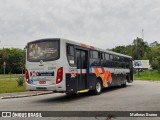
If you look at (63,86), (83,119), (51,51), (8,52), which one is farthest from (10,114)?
(8,52)

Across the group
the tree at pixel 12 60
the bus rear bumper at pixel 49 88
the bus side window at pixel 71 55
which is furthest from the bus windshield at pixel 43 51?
the tree at pixel 12 60

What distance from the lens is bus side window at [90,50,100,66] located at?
16.8m

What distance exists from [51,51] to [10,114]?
4703 mm

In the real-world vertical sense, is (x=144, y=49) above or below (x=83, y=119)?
above

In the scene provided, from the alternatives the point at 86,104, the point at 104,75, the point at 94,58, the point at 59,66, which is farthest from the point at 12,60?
the point at 86,104

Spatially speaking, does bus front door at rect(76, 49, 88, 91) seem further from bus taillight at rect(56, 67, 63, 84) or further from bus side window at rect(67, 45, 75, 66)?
bus taillight at rect(56, 67, 63, 84)

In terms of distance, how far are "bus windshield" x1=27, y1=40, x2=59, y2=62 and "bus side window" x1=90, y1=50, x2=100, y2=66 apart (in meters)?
3.53

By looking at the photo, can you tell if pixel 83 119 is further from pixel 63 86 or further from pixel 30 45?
pixel 30 45

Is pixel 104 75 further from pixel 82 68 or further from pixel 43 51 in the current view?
pixel 43 51

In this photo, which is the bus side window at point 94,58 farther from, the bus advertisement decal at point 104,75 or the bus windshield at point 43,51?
the bus windshield at point 43,51

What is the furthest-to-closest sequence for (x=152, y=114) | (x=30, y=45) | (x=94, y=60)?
(x=94, y=60)
(x=30, y=45)
(x=152, y=114)

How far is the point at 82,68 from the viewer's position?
15578 mm

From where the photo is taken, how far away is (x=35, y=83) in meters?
14.1

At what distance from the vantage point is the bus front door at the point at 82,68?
49.3 ft
